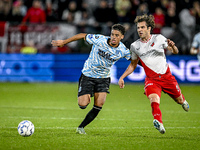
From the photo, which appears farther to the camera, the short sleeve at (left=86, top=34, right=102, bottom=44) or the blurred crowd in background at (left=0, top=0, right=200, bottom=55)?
the blurred crowd in background at (left=0, top=0, right=200, bottom=55)

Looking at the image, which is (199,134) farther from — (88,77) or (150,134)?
(88,77)

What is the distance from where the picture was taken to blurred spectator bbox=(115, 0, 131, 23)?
18891 mm

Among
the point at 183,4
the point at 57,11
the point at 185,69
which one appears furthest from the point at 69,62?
the point at 183,4

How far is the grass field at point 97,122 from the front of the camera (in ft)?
22.1

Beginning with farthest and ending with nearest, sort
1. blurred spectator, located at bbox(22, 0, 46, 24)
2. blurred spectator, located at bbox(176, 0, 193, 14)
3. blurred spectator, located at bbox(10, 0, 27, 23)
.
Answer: blurred spectator, located at bbox(176, 0, 193, 14), blurred spectator, located at bbox(10, 0, 27, 23), blurred spectator, located at bbox(22, 0, 46, 24)

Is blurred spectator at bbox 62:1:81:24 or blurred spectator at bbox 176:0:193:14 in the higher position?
blurred spectator at bbox 176:0:193:14

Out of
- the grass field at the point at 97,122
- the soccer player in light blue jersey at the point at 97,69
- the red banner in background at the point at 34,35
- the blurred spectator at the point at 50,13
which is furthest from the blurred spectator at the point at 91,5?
the soccer player in light blue jersey at the point at 97,69

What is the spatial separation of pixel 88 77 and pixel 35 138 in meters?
1.64

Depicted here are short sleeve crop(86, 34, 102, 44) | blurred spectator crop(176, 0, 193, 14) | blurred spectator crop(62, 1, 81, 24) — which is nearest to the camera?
short sleeve crop(86, 34, 102, 44)

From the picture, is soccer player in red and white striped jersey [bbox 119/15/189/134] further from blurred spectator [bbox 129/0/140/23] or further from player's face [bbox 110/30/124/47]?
blurred spectator [bbox 129/0/140/23]

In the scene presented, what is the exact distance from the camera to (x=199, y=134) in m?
7.75

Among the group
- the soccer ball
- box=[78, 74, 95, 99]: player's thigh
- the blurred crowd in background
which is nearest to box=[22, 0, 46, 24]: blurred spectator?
the blurred crowd in background

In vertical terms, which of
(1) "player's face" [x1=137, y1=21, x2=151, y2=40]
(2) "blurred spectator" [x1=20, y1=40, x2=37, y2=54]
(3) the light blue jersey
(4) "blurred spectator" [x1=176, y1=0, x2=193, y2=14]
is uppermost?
(1) "player's face" [x1=137, y1=21, x2=151, y2=40]

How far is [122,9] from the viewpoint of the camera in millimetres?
19297
